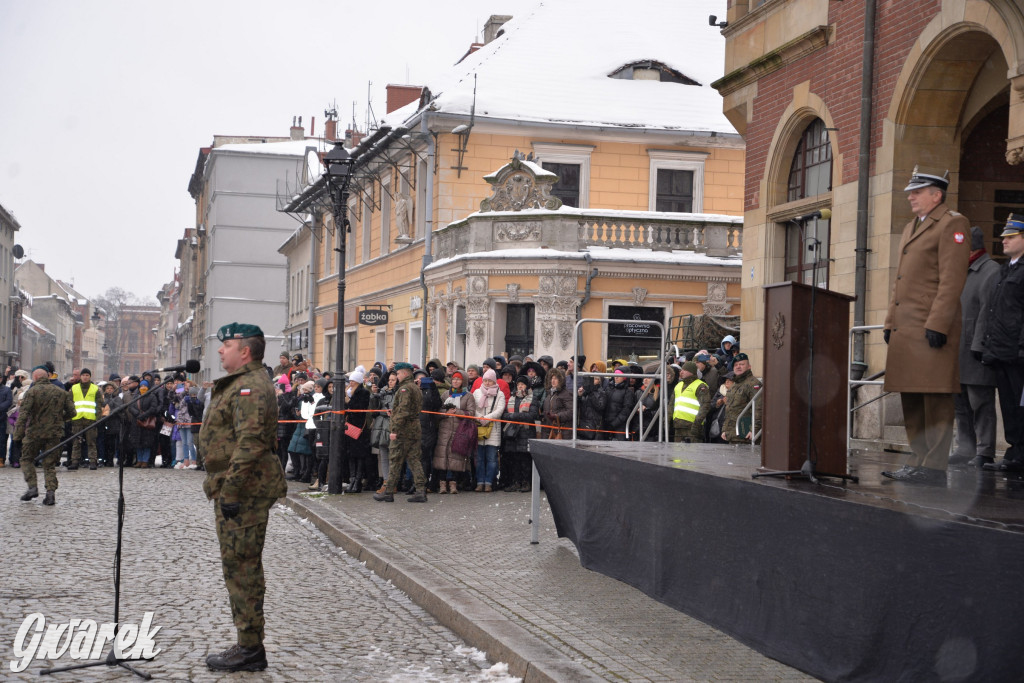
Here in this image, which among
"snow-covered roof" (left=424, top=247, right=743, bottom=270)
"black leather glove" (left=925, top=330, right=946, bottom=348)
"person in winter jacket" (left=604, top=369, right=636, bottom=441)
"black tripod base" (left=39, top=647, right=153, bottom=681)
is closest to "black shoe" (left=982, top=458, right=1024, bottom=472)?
"black leather glove" (left=925, top=330, right=946, bottom=348)

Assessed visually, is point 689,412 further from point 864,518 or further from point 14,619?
point 864,518

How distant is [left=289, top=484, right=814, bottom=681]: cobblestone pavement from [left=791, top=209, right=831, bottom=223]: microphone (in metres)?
5.42

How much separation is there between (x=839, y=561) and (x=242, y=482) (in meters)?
3.42

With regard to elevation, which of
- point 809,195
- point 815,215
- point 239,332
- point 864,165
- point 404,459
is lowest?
point 404,459

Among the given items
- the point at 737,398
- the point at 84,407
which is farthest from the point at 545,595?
the point at 84,407

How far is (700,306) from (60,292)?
397 feet

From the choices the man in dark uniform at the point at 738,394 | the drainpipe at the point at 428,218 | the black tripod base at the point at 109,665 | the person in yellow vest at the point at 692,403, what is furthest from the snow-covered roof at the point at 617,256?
the black tripod base at the point at 109,665

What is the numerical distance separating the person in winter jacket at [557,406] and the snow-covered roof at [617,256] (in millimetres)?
10740

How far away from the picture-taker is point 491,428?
1864 cm

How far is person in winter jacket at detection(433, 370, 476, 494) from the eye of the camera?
18.3 metres

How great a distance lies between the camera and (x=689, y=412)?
16.3 metres

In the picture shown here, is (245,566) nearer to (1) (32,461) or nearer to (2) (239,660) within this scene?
(2) (239,660)

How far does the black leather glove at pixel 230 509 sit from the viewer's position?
7.26 meters

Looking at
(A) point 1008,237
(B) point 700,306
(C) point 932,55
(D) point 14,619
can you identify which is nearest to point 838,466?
(A) point 1008,237
